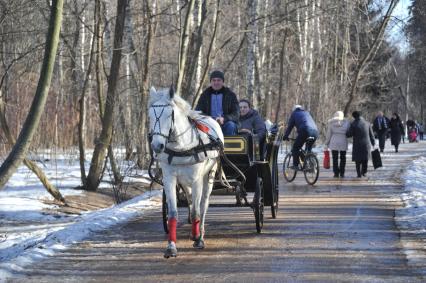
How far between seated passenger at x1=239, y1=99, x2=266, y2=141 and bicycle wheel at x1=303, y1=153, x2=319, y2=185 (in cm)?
644

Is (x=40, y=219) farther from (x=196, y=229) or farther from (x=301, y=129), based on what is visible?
(x=301, y=129)

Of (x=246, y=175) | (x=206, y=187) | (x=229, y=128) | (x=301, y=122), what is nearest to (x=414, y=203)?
(x=246, y=175)

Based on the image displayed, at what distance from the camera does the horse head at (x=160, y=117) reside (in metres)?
7.36

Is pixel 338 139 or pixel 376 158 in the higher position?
pixel 338 139

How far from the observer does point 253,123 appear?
11.3m

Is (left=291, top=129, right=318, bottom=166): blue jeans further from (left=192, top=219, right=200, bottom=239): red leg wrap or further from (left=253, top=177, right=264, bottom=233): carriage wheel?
(left=192, top=219, right=200, bottom=239): red leg wrap

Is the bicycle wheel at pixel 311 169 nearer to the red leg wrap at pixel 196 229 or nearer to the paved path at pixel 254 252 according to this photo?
the paved path at pixel 254 252

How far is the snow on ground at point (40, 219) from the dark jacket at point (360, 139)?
246 inches

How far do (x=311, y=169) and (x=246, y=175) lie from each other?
24.8 feet

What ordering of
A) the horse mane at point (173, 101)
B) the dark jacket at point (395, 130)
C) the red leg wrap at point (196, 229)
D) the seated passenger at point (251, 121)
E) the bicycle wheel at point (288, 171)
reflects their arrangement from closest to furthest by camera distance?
the horse mane at point (173, 101) → the red leg wrap at point (196, 229) → the seated passenger at point (251, 121) → the bicycle wheel at point (288, 171) → the dark jacket at point (395, 130)

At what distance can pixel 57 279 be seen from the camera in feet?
23.5

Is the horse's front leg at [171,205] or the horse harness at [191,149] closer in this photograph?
the horse harness at [191,149]

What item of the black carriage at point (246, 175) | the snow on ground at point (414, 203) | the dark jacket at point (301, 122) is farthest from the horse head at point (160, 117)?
the dark jacket at point (301, 122)

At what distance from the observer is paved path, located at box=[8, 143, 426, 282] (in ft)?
24.0
